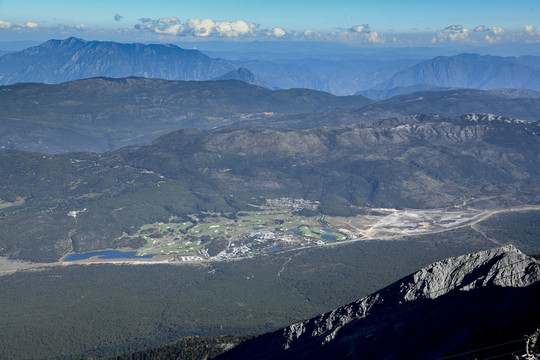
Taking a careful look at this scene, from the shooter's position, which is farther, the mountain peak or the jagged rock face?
the mountain peak

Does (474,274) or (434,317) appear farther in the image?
(474,274)

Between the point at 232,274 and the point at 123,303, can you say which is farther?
the point at 232,274

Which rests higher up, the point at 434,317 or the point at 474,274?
the point at 474,274

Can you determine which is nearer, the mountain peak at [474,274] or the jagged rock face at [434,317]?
the jagged rock face at [434,317]

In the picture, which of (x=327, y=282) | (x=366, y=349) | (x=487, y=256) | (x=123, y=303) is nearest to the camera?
(x=366, y=349)

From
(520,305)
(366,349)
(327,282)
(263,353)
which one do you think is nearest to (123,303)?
(327,282)

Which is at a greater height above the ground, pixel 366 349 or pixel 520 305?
pixel 520 305

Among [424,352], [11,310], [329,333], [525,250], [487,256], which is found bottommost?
[11,310]

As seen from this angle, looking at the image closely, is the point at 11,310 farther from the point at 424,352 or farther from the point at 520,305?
the point at 520,305
